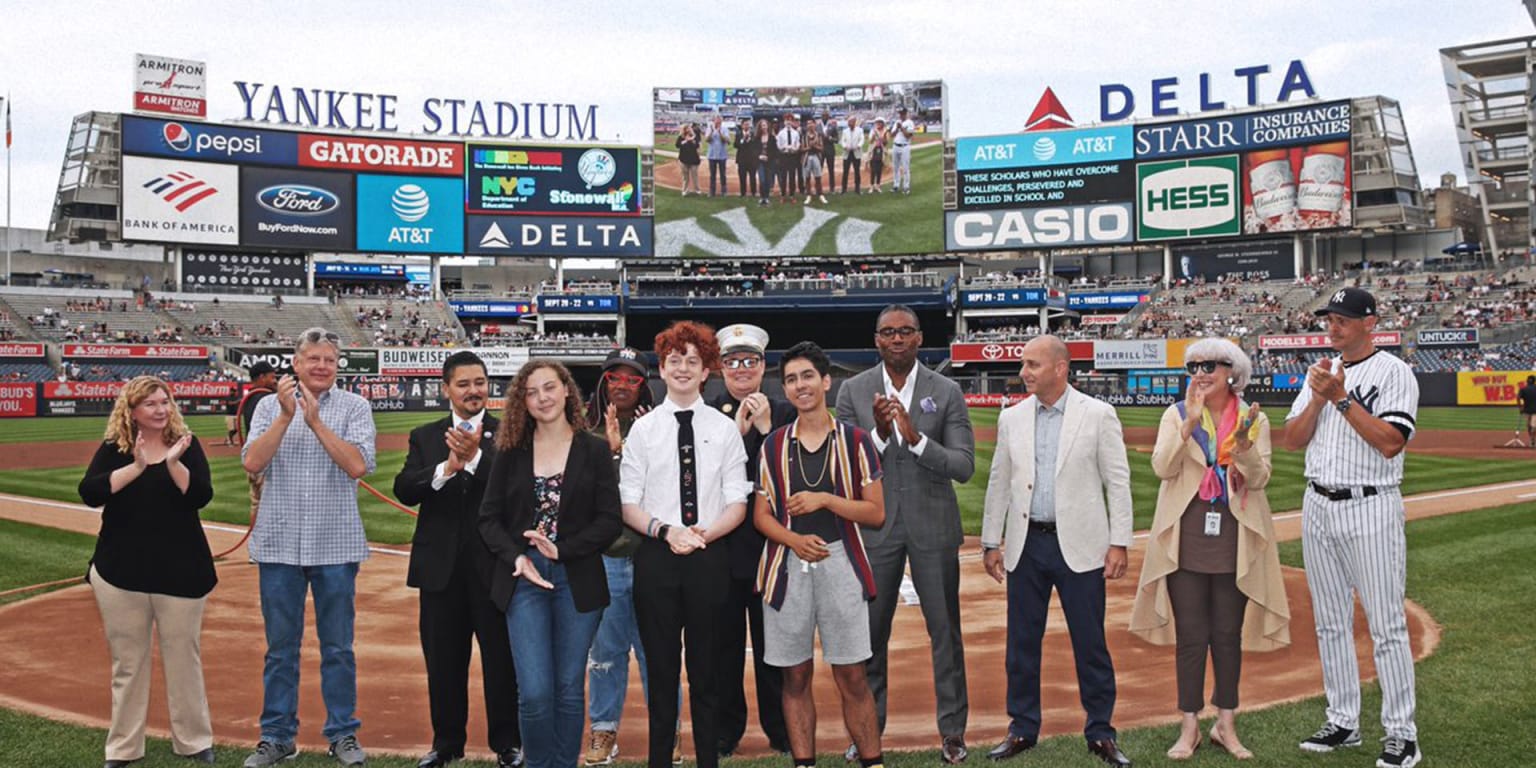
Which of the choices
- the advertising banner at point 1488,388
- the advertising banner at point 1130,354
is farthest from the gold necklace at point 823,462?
the advertising banner at point 1130,354

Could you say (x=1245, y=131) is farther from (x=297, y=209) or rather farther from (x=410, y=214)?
(x=297, y=209)

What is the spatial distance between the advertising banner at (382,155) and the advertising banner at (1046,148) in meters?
29.0

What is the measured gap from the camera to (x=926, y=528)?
6.25m

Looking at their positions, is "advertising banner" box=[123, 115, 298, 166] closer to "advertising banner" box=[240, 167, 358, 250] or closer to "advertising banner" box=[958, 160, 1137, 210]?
"advertising banner" box=[240, 167, 358, 250]

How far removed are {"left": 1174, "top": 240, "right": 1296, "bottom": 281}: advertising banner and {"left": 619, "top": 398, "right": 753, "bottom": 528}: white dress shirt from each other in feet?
207

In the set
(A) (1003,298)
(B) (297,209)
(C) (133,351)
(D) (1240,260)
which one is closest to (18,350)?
(C) (133,351)

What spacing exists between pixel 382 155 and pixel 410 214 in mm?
3611

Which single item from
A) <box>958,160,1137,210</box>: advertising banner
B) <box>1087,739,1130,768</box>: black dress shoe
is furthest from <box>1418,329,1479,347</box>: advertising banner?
<box>1087,739,1130,768</box>: black dress shoe

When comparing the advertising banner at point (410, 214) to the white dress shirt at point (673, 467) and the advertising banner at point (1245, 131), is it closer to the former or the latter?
the advertising banner at point (1245, 131)

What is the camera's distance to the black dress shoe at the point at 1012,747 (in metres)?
6.02

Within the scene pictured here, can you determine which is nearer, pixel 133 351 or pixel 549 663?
pixel 549 663

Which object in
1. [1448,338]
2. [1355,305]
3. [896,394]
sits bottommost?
[896,394]

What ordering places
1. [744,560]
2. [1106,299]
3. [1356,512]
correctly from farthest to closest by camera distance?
[1106,299]
[1356,512]
[744,560]

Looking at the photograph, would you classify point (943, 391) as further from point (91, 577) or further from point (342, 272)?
point (342, 272)
